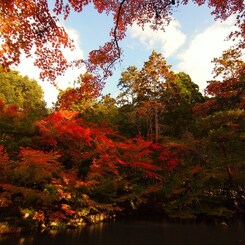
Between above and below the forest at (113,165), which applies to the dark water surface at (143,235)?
below

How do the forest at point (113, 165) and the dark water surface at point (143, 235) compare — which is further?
the forest at point (113, 165)

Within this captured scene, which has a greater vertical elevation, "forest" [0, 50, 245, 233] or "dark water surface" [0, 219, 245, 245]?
"forest" [0, 50, 245, 233]

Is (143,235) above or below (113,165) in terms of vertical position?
below

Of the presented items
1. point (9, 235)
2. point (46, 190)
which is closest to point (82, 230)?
point (46, 190)

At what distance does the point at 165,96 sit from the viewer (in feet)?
73.8

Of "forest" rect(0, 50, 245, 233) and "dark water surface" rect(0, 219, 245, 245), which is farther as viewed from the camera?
"forest" rect(0, 50, 245, 233)

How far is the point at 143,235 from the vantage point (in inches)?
440

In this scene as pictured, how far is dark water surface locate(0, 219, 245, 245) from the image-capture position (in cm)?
977

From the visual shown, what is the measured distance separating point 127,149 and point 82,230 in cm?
524

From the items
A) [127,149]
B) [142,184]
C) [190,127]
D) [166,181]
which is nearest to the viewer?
[127,149]

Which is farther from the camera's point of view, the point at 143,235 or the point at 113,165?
the point at 113,165

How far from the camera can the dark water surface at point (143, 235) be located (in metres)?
9.77

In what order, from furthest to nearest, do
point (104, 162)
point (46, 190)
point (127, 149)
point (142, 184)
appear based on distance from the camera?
point (142, 184)
point (127, 149)
point (104, 162)
point (46, 190)

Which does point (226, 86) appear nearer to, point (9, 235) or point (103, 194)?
point (103, 194)
